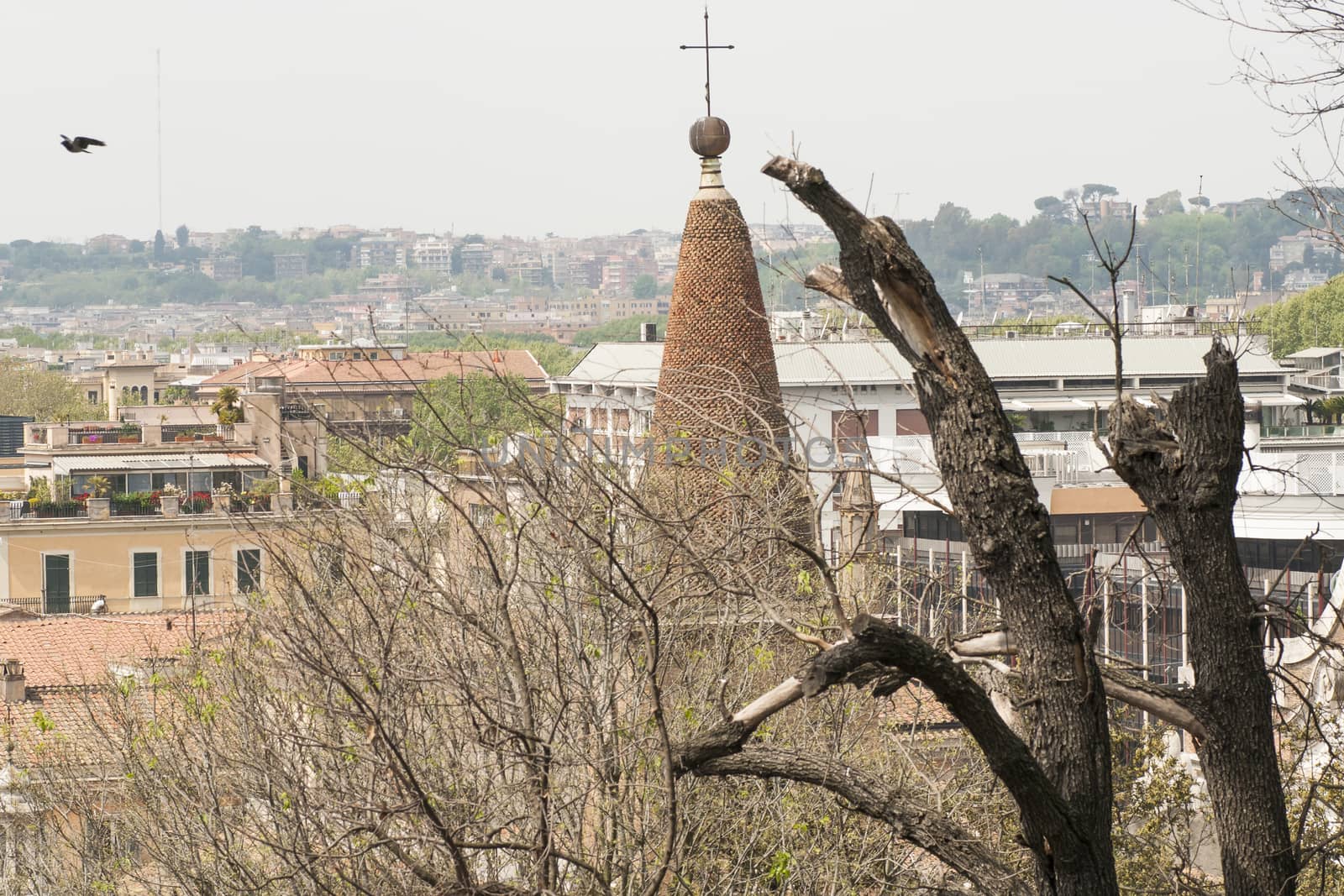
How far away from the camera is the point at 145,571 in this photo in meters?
42.2

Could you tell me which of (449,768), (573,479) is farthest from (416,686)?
(573,479)

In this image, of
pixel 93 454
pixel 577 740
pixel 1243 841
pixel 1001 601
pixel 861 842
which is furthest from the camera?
pixel 93 454

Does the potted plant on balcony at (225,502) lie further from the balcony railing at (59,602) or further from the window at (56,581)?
the window at (56,581)

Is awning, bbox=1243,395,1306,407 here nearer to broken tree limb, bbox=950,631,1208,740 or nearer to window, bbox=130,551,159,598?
window, bbox=130,551,159,598

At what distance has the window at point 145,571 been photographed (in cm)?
4200

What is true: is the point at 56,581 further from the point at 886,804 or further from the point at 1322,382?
the point at 1322,382

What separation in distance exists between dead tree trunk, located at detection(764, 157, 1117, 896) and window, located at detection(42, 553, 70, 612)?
126 feet

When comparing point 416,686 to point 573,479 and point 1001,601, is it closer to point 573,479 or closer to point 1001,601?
point 573,479

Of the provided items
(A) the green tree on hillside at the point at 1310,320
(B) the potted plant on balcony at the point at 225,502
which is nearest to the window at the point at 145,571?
(B) the potted plant on balcony at the point at 225,502

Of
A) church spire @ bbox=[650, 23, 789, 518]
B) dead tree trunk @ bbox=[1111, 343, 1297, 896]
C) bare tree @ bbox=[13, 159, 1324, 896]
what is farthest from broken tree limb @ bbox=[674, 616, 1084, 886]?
church spire @ bbox=[650, 23, 789, 518]

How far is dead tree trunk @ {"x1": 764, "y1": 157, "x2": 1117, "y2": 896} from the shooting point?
18.8 ft

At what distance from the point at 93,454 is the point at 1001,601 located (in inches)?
1802

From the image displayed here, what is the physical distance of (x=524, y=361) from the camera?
106188mm

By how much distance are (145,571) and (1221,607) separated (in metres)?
38.9
